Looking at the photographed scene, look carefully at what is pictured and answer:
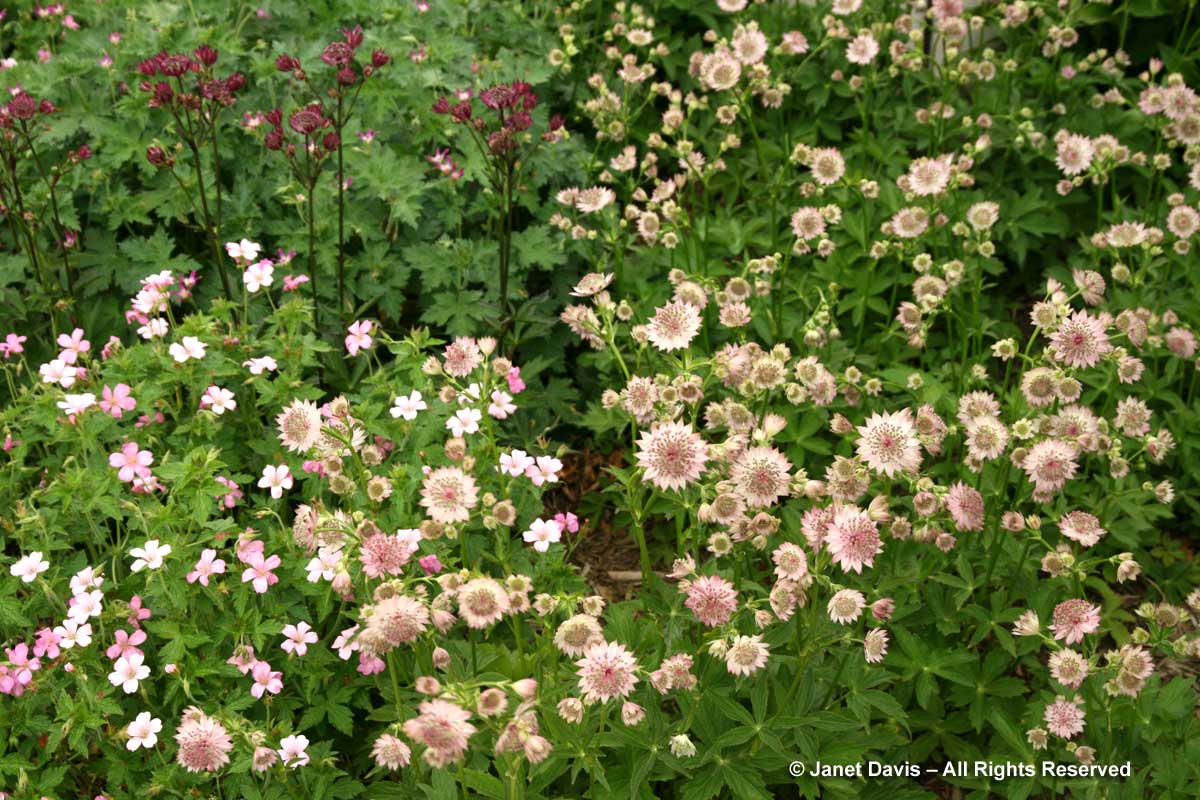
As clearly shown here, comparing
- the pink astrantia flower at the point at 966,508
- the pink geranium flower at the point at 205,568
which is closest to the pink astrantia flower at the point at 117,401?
the pink geranium flower at the point at 205,568

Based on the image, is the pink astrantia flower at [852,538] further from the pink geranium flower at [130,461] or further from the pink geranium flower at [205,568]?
the pink geranium flower at [130,461]

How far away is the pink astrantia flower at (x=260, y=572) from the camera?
9.37ft

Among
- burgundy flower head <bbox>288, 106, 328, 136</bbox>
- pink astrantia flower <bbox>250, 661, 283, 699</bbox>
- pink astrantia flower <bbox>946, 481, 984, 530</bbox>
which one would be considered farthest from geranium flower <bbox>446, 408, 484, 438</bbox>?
pink astrantia flower <bbox>946, 481, 984, 530</bbox>

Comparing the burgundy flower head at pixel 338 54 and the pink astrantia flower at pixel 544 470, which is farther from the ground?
the burgundy flower head at pixel 338 54

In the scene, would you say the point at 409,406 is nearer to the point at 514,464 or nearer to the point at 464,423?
the point at 464,423

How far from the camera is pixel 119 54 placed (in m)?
4.28

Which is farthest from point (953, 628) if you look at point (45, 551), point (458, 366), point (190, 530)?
point (45, 551)

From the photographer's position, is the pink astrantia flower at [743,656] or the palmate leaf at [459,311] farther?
the palmate leaf at [459,311]

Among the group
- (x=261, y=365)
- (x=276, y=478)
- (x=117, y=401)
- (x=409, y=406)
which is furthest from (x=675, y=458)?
(x=117, y=401)

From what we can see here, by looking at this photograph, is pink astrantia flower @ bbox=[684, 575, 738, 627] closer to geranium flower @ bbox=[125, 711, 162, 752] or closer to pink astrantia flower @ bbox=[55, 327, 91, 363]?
geranium flower @ bbox=[125, 711, 162, 752]

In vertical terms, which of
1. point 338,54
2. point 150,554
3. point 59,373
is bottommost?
point 150,554

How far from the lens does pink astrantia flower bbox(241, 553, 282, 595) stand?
9.37 feet

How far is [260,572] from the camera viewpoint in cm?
289

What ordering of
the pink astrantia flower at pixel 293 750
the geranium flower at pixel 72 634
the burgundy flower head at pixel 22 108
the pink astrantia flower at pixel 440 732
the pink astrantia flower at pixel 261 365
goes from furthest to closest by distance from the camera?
the burgundy flower head at pixel 22 108
the pink astrantia flower at pixel 261 365
the geranium flower at pixel 72 634
the pink astrantia flower at pixel 293 750
the pink astrantia flower at pixel 440 732
